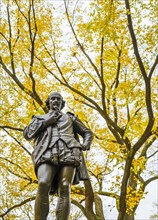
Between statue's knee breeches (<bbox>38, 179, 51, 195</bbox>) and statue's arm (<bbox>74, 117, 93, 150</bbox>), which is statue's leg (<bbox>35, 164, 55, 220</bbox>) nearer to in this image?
statue's knee breeches (<bbox>38, 179, 51, 195</bbox>)

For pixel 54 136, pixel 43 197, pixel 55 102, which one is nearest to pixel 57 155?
pixel 54 136

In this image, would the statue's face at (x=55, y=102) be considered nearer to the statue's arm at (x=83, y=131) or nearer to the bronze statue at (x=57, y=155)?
the bronze statue at (x=57, y=155)

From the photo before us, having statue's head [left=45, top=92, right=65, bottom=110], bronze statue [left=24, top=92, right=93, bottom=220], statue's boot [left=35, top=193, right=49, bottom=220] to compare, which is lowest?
statue's boot [left=35, top=193, right=49, bottom=220]

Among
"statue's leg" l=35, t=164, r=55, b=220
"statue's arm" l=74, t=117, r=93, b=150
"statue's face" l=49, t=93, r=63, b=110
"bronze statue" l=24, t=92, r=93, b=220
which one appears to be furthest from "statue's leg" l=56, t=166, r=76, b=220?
"statue's face" l=49, t=93, r=63, b=110

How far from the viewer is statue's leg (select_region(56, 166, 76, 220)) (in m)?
4.32

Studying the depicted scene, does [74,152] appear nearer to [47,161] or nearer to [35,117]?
[47,161]

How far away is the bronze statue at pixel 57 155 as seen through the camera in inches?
172

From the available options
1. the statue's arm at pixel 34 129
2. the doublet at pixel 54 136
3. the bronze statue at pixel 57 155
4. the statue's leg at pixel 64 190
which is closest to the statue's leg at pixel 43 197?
the bronze statue at pixel 57 155

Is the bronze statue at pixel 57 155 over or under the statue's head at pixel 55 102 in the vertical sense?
under

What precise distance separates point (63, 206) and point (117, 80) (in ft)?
21.7

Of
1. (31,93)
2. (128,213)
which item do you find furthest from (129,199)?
(31,93)

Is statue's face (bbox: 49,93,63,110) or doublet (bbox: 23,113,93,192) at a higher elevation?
statue's face (bbox: 49,93,63,110)

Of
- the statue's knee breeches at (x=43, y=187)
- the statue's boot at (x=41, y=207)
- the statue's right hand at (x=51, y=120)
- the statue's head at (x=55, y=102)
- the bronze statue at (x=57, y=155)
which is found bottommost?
the statue's boot at (x=41, y=207)

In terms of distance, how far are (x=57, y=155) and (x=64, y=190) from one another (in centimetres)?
44
